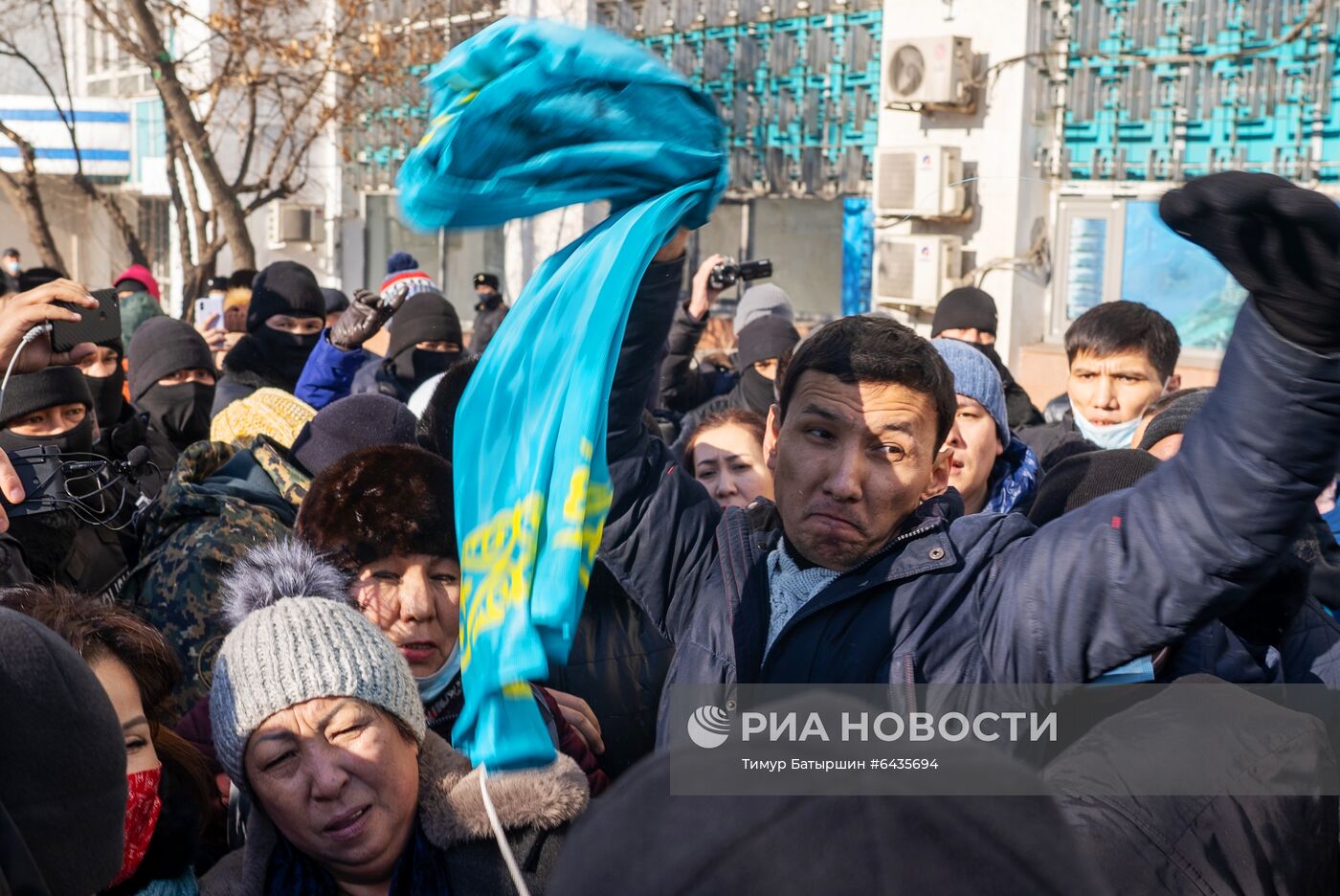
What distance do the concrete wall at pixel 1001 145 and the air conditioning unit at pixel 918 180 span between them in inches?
7.0

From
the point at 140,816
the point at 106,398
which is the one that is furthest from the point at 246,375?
the point at 140,816

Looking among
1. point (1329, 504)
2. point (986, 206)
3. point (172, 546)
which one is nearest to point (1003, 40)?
point (986, 206)

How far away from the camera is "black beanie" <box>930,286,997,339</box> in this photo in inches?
237

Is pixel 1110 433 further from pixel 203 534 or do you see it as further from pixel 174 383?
pixel 174 383

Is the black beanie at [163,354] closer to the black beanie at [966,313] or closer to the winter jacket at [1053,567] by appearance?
the black beanie at [966,313]

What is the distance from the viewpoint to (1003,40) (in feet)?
31.4

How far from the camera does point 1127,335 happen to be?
444 cm

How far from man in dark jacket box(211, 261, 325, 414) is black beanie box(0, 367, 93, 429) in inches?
86.2

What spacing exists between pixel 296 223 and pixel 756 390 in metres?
11.8

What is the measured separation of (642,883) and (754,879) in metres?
0.07

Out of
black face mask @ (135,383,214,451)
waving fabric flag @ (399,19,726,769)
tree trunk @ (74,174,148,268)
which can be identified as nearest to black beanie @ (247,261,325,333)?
black face mask @ (135,383,214,451)

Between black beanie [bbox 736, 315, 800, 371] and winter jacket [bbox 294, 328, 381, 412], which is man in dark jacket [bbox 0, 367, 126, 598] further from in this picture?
black beanie [bbox 736, 315, 800, 371]

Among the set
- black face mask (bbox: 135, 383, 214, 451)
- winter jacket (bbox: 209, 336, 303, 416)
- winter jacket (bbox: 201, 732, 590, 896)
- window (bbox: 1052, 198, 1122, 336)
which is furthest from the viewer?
window (bbox: 1052, 198, 1122, 336)

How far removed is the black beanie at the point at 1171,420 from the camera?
3.20 meters
